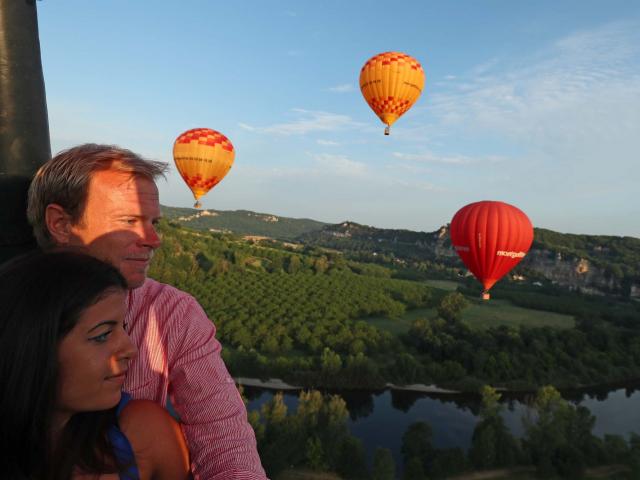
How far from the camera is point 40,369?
1205 mm

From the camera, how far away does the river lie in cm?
2848

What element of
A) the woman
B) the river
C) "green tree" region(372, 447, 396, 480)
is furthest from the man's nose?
the river

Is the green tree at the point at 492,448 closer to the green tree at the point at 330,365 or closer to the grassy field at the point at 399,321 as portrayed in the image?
the green tree at the point at 330,365

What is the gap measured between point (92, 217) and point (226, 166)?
75.4 feet

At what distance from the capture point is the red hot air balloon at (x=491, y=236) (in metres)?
19.4

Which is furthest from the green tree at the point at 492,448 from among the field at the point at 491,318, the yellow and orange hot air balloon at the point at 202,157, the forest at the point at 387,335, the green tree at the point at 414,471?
the field at the point at 491,318

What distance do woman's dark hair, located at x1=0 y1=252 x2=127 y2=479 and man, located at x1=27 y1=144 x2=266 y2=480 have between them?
0.90 ft

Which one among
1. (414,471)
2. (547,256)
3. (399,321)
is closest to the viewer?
(414,471)

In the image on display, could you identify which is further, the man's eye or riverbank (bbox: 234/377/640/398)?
riverbank (bbox: 234/377/640/398)

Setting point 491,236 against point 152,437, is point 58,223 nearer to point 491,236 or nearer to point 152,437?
point 152,437

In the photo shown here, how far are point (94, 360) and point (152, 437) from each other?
0.27 m

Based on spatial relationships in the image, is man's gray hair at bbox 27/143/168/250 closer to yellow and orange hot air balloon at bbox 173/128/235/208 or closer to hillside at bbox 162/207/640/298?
yellow and orange hot air balloon at bbox 173/128/235/208

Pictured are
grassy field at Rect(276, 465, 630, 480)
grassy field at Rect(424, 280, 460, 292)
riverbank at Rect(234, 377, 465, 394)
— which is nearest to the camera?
grassy field at Rect(276, 465, 630, 480)

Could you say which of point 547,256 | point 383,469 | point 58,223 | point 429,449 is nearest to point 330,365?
point 429,449
